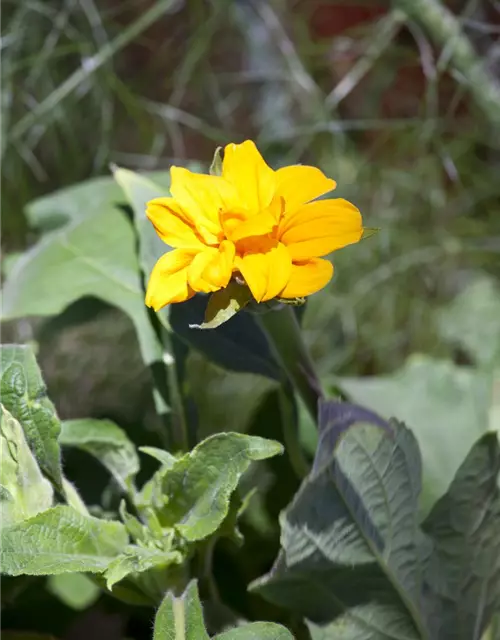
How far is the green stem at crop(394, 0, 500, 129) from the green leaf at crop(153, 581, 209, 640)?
1.35ft

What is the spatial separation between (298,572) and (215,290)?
5.0 inches

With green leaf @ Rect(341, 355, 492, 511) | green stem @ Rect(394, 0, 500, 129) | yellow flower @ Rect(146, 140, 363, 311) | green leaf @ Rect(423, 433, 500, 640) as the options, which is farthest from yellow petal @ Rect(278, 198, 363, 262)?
green stem @ Rect(394, 0, 500, 129)

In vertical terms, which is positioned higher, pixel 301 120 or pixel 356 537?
pixel 301 120

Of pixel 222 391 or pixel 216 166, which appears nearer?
pixel 216 166

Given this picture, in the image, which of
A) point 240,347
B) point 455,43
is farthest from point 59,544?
point 455,43

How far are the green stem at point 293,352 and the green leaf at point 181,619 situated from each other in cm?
11

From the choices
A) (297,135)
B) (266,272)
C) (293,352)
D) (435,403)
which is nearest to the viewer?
(266,272)

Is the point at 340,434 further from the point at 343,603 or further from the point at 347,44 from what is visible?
the point at 347,44

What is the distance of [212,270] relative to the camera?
22 cm

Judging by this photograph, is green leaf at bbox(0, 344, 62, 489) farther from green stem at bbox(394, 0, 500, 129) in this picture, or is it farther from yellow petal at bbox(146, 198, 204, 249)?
green stem at bbox(394, 0, 500, 129)

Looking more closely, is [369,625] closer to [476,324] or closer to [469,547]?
[469,547]

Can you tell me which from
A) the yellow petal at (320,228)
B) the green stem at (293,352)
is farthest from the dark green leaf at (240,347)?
the yellow petal at (320,228)

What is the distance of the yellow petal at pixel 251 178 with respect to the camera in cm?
23

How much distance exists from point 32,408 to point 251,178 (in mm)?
123
